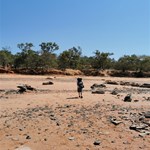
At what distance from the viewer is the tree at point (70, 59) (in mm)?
87562

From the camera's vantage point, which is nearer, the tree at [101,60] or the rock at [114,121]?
the rock at [114,121]

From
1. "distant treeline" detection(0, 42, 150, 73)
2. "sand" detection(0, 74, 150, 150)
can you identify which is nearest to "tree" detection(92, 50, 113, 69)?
"distant treeline" detection(0, 42, 150, 73)

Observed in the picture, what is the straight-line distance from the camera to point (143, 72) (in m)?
91.4

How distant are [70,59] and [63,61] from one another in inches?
114

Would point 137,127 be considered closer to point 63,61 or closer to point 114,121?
point 114,121

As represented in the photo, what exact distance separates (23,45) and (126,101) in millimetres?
70174

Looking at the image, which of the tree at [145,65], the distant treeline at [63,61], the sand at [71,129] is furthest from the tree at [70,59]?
the sand at [71,129]

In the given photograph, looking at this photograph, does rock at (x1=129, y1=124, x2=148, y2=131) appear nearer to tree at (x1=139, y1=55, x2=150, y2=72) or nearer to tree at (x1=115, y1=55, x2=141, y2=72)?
tree at (x1=115, y1=55, x2=141, y2=72)

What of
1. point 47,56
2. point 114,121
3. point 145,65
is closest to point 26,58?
point 47,56

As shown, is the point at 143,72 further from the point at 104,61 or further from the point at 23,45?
the point at 23,45


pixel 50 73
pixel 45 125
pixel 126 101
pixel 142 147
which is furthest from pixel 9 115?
pixel 50 73

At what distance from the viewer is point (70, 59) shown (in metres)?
89.8

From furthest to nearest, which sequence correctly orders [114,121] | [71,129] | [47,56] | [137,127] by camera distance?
[47,56] < [114,121] < [137,127] < [71,129]

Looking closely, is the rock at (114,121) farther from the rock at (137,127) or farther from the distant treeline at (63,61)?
the distant treeline at (63,61)
